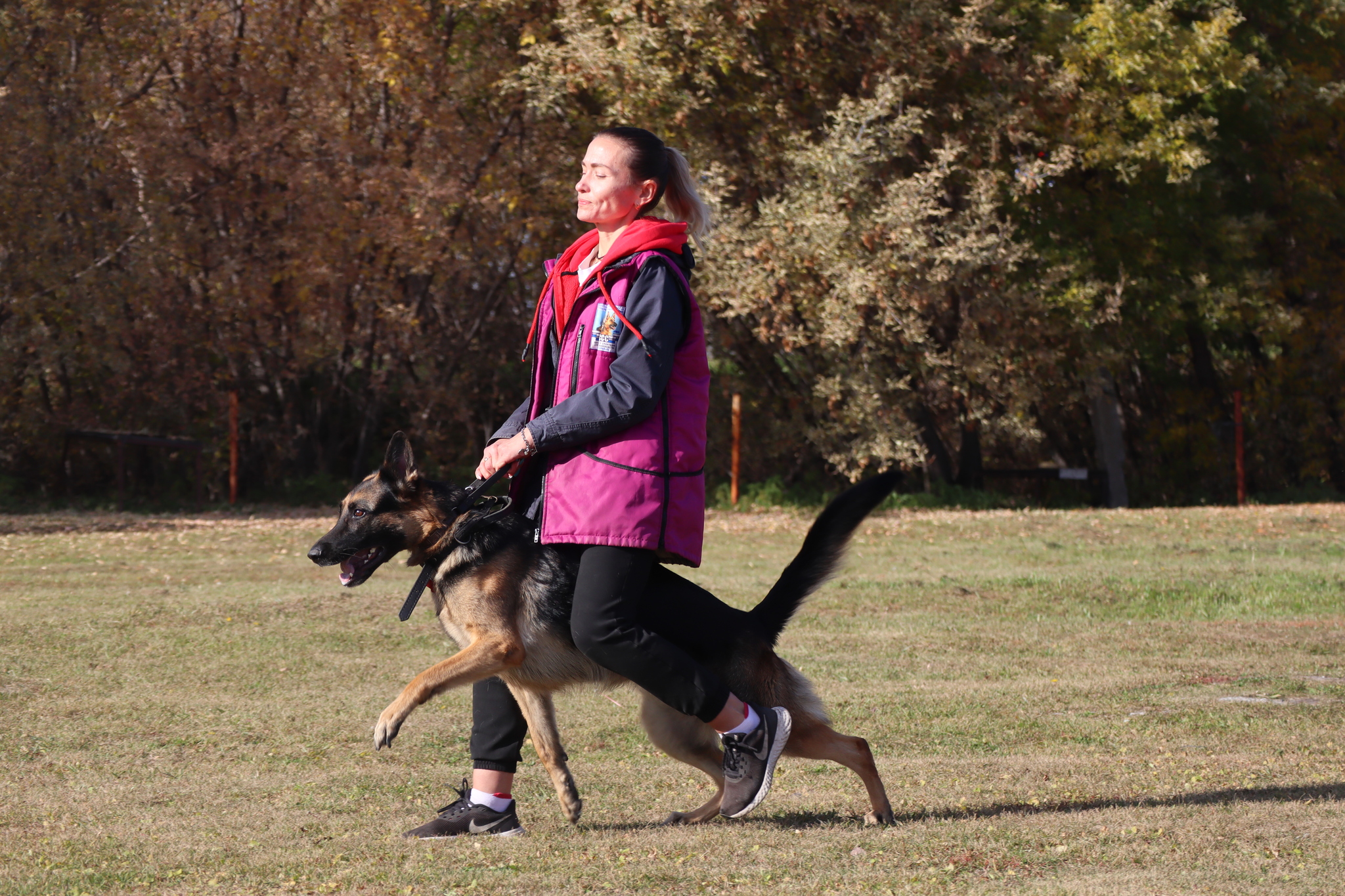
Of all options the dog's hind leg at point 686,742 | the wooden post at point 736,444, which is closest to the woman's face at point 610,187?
the dog's hind leg at point 686,742

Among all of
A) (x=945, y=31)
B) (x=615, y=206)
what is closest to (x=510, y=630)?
(x=615, y=206)

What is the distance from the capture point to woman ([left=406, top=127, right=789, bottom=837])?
4.39 meters

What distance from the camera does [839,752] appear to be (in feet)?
15.9

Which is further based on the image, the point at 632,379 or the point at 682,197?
the point at 682,197

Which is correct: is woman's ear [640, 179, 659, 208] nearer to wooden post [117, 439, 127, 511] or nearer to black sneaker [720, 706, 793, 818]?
black sneaker [720, 706, 793, 818]

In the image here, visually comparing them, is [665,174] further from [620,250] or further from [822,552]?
[822,552]

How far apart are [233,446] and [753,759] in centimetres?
1728

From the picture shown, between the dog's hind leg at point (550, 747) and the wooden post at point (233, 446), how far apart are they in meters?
16.5

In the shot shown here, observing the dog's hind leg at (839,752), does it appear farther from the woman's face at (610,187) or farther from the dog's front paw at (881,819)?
the woman's face at (610,187)

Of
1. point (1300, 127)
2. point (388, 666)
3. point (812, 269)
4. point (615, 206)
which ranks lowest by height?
point (388, 666)

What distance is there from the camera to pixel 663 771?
5.98 m

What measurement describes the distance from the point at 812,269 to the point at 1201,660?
34.3 feet

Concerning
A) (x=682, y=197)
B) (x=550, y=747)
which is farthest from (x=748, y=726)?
(x=682, y=197)

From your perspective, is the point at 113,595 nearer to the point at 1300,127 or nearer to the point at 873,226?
the point at 873,226
